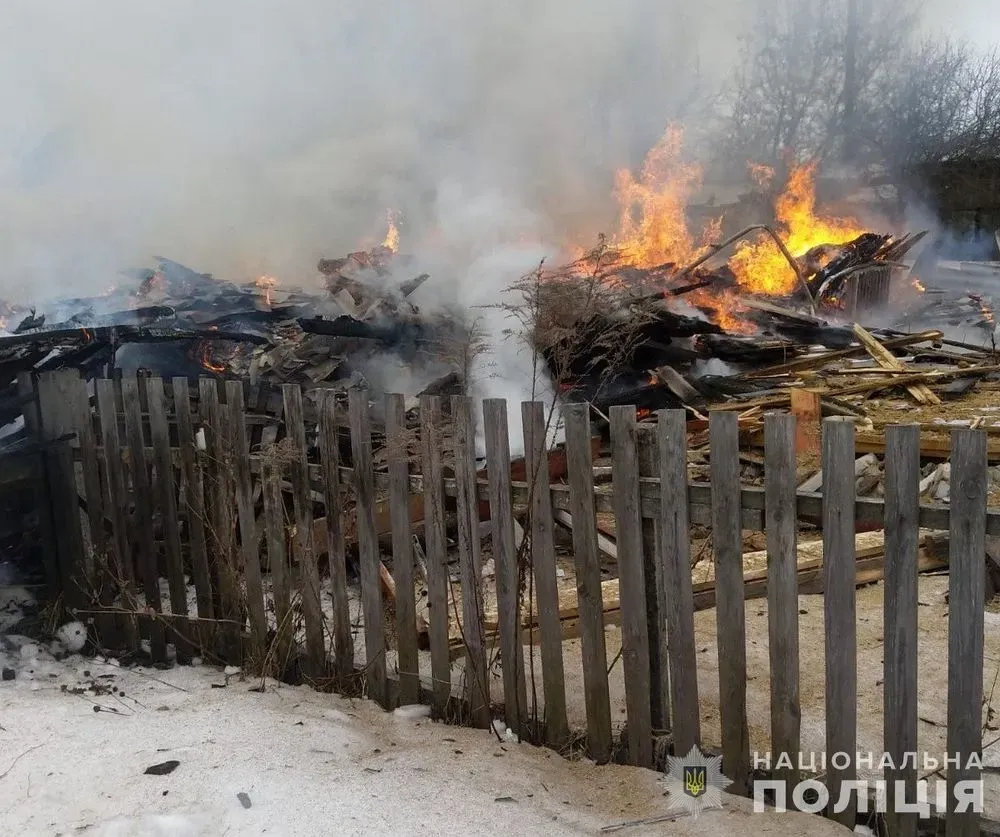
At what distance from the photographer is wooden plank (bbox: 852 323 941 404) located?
811cm

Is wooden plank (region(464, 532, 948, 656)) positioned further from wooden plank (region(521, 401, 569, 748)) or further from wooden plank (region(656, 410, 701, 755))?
wooden plank (region(656, 410, 701, 755))

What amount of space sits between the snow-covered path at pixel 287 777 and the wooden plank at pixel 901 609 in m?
0.32

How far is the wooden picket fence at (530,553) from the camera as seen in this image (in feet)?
7.73

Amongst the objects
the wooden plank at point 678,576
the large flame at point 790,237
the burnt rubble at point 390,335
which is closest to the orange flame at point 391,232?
the burnt rubble at point 390,335

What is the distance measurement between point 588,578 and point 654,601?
254 millimetres

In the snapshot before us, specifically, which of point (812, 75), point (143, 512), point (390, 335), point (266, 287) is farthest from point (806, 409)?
point (812, 75)

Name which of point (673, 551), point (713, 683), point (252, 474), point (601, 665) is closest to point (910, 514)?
point (673, 551)

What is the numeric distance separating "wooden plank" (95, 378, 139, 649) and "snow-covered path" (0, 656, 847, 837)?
660mm

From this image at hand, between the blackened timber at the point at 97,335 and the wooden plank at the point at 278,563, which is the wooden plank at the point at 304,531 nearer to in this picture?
the wooden plank at the point at 278,563

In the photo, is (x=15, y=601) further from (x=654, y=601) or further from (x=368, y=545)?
(x=654, y=601)

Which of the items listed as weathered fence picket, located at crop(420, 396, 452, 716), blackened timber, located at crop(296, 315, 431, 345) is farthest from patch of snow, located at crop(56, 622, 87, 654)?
blackened timber, located at crop(296, 315, 431, 345)

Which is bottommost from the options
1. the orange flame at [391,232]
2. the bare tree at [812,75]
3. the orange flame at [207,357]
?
the orange flame at [207,357]

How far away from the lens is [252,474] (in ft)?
13.0

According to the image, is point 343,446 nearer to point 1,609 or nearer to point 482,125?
point 1,609
